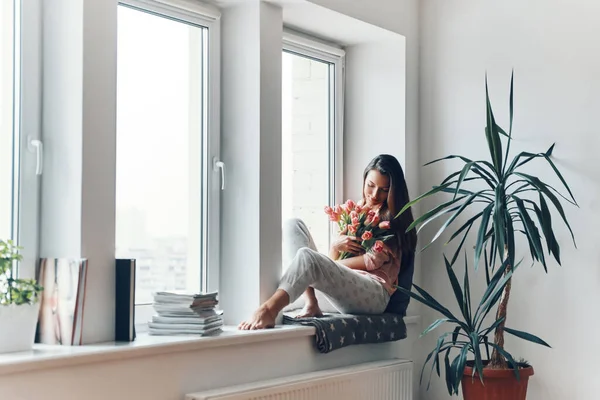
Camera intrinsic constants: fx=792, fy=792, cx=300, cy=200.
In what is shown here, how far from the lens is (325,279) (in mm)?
3355

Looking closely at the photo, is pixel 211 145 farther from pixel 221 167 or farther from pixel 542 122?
pixel 542 122

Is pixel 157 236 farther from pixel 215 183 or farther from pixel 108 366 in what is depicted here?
pixel 108 366

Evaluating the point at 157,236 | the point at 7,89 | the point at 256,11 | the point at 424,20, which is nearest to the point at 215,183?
the point at 157,236

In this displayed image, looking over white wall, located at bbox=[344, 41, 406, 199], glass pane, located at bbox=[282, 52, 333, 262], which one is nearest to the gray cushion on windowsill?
glass pane, located at bbox=[282, 52, 333, 262]

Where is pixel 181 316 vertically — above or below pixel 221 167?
below

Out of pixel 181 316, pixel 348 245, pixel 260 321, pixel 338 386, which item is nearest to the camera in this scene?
pixel 181 316

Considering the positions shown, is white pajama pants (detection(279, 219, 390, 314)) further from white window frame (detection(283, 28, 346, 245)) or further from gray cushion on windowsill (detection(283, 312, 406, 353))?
white window frame (detection(283, 28, 346, 245))

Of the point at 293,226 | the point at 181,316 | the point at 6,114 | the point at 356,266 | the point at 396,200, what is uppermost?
the point at 6,114

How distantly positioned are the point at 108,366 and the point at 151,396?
0.22 meters

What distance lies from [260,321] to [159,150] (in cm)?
79

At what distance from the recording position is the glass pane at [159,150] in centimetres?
305

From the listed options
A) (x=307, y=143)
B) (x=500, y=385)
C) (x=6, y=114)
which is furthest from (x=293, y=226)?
(x=6, y=114)

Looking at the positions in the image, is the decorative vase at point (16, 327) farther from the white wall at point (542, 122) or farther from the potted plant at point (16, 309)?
the white wall at point (542, 122)

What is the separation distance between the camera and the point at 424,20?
418 centimetres
